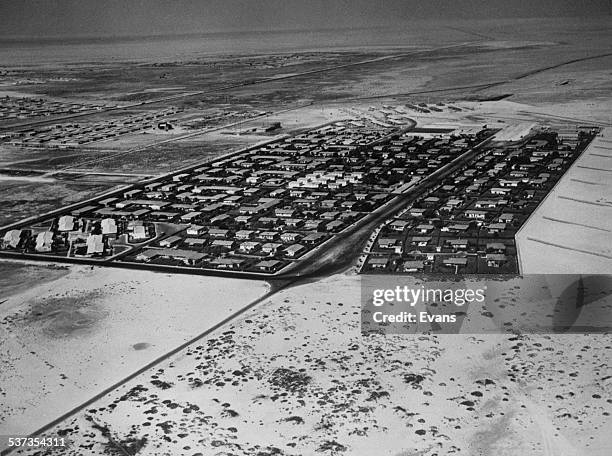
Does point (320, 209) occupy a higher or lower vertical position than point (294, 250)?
lower

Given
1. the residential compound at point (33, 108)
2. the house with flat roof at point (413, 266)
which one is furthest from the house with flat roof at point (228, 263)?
the residential compound at point (33, 108)

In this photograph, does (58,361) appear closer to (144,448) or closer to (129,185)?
(144,448)

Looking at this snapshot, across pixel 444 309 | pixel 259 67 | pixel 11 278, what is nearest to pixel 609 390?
pixel 444 309

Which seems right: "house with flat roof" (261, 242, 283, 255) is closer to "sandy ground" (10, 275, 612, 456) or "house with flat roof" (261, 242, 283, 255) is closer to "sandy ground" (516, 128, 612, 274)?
"sandy ground" (10, 275, 612, 456)

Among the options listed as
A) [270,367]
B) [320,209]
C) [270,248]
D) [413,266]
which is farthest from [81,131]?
[270,367]

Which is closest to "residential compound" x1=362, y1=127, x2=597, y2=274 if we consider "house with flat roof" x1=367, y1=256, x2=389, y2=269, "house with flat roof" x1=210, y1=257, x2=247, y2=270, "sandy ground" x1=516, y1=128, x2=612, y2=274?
"house with flat roof" x1=367, y1=256, x2=389, y2=269

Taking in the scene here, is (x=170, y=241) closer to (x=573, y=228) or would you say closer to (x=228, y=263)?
(x=228, y=263)
